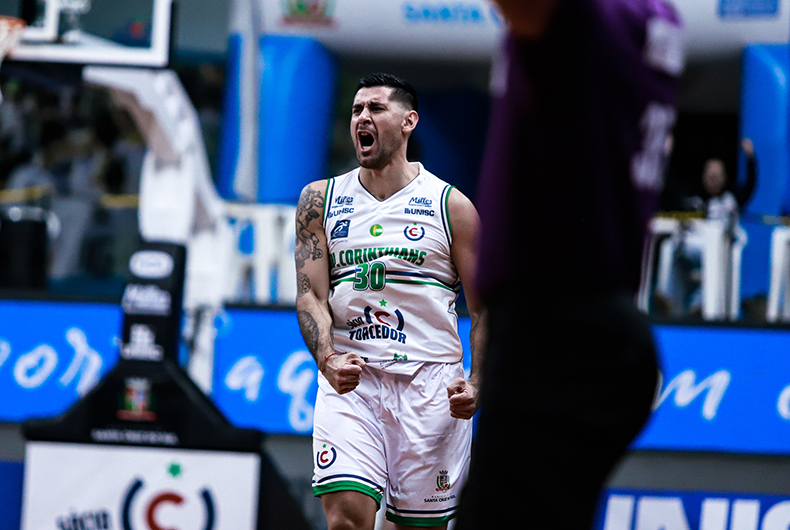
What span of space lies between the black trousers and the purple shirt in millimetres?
75

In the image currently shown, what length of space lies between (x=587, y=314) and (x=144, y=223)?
6.16m

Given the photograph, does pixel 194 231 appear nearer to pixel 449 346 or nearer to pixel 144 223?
pixel 144 223

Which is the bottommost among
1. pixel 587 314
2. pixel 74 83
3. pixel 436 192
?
pixel 587 314

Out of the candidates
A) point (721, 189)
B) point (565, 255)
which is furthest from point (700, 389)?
point (565, 255)

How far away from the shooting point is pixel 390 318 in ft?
10.6

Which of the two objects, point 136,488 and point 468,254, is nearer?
point 468,254

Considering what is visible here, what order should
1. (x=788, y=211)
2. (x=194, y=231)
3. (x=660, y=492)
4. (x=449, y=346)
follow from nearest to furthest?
(x=449, y=346)
(x=660, y=492)
(x=194, y=231)
(x=788, y=211)

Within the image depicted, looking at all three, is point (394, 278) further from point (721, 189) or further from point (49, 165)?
point (49, 165)

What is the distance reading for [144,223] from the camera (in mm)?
A: 7281

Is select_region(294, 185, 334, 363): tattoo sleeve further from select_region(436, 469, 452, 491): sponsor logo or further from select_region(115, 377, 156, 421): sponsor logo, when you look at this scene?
select_region(115, 377, 156, 421): sponsor logo

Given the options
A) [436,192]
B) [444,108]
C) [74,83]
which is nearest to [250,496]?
[436,192]

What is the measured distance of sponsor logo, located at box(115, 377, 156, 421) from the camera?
4.57m

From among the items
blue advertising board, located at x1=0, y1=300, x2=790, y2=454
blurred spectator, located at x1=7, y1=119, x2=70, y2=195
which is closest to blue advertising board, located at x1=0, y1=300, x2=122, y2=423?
blue advertising board, located at x1=0, y1=300, x2=790, y2=454

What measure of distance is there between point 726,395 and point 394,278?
13.2ft
